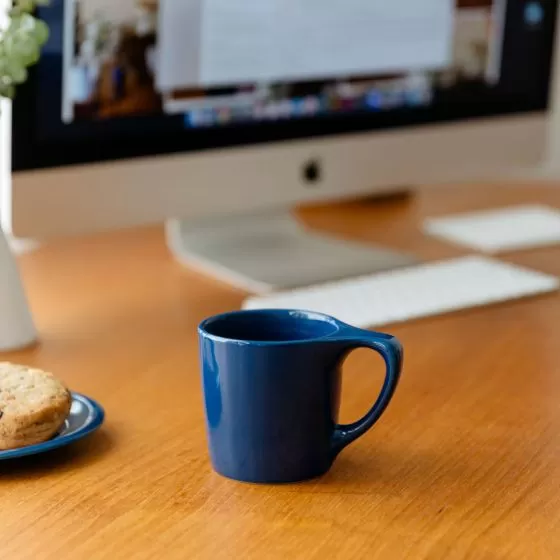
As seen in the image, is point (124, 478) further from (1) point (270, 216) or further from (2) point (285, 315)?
(1) point (270, 216)

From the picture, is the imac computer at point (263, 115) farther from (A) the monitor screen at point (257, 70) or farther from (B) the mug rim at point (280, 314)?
(B) the mug rim at point (280, 314)

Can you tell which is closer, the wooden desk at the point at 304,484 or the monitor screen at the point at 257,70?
the wooden desk at the point at 304,484

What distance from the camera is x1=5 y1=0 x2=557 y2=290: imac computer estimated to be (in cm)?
94

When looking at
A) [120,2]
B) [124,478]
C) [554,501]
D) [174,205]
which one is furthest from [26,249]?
[554,501]

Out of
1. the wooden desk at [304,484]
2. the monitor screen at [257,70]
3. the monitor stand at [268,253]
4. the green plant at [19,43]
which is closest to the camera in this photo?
the wooden desk at [304,484]

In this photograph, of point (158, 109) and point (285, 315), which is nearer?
point (285, 315)

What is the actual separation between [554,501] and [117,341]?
0.40 m

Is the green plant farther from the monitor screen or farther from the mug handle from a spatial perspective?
the mug handle

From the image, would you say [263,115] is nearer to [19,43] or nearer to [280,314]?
[19,43]

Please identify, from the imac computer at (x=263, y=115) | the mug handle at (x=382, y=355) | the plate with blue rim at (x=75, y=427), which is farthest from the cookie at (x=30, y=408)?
the imac computer at (x=263, y=115)

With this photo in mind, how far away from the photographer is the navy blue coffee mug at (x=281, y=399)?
23.8 inches

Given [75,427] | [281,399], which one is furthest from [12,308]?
[281,399]

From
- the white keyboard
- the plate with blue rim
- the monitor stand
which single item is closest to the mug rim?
the plate with blue rim

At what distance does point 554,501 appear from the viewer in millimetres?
616
